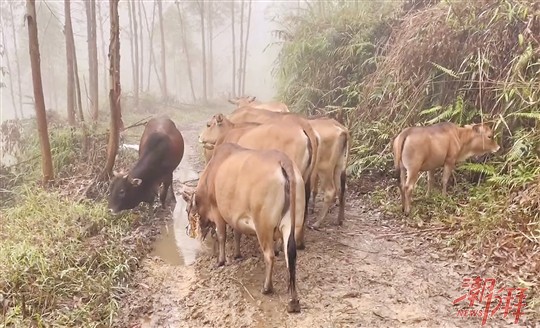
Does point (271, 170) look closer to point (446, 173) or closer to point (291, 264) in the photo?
point (291, 264)

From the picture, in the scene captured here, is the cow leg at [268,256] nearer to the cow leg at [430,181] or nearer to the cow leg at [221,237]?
the cow leg at [221,237]

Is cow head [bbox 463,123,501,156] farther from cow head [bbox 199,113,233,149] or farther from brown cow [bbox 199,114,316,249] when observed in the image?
cow head [bbox 199,113,233,149]

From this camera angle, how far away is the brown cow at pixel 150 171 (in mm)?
6906

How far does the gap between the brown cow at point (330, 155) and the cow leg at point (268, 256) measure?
76.1 inches

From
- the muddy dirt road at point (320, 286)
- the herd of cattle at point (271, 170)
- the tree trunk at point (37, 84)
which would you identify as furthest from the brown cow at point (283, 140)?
the tree trunk at point (37, 84)

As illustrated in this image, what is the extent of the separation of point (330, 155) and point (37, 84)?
552cm

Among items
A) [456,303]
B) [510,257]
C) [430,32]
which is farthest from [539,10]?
[456,303]

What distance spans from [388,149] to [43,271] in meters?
5.93

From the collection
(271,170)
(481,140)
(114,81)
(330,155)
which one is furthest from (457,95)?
(114,81)

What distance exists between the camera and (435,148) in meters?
6.15

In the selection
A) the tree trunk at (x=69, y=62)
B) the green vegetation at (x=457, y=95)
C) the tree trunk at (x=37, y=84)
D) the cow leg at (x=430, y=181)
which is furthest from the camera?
the tree trunk at (x=69, y=62)

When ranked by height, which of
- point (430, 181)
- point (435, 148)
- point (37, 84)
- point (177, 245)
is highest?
point (37, 84)

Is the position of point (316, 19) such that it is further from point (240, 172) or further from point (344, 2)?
point (240, 172)

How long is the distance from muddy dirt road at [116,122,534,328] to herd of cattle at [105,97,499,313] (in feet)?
0.80
